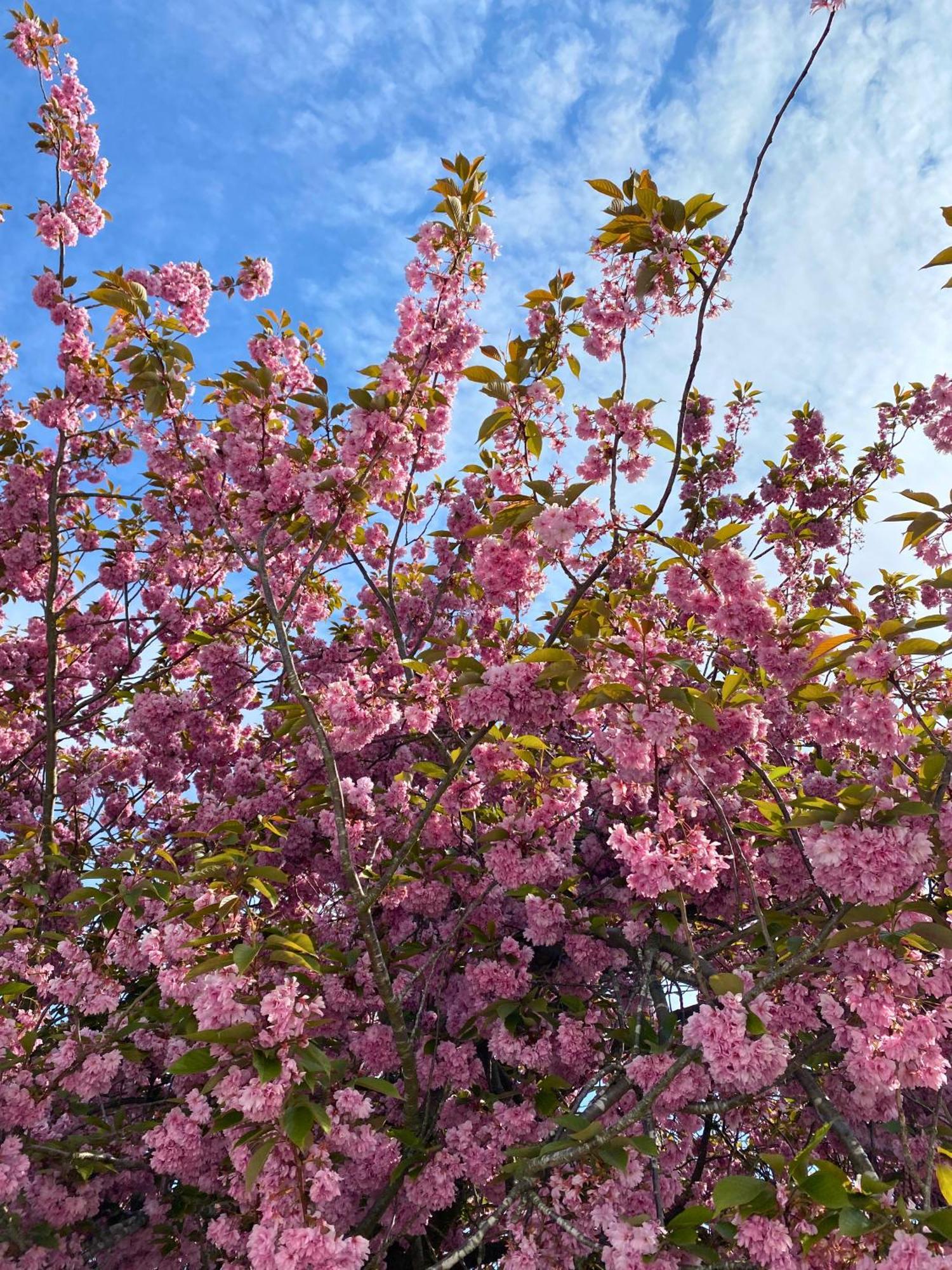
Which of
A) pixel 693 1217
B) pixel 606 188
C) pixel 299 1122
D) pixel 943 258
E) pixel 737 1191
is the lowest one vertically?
pixel 693 1217

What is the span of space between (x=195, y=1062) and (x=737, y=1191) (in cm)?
190

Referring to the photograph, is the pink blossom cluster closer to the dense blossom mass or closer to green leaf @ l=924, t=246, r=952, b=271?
the dense blossom mass

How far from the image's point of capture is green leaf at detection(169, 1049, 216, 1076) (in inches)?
102

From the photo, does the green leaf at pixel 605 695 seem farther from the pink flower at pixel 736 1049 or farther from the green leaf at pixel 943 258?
the green leaf at pixel 943 258

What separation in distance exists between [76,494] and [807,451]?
23.5ft

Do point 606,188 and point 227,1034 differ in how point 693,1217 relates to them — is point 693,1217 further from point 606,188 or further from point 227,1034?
point 606,188

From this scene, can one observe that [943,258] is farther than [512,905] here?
No

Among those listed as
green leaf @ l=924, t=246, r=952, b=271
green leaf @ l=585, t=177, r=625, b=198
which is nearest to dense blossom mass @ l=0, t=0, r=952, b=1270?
green leaf @ l=585, t=177, r=625, b=198

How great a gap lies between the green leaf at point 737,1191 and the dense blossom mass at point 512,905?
12 mm

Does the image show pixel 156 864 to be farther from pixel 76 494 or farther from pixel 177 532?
pixel 76 494

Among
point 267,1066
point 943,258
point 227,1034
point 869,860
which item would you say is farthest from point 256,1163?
point 943,258

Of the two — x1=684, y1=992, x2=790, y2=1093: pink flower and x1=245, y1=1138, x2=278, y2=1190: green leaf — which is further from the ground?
x1=684, y1=992, x2=790, y2=1093: pink flower

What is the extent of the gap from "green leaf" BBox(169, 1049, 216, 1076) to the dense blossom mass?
0.01 m

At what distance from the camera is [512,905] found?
461cm
